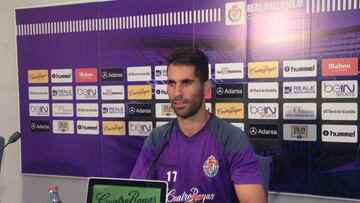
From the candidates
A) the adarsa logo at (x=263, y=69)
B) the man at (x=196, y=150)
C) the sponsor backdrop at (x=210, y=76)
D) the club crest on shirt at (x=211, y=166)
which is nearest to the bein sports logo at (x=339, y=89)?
the sponsor backdrop at (x=210, y=76)

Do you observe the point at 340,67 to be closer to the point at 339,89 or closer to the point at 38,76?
the point at 339,89

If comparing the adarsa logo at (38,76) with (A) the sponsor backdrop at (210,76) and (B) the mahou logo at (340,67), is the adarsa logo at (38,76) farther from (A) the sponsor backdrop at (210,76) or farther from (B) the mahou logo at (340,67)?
(B) the mahou logo at (340,67)

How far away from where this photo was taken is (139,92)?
8.15 ft

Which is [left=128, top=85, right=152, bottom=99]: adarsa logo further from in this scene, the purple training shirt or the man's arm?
the man's arm

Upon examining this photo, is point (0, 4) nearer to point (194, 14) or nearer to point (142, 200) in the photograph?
point (194, 14)

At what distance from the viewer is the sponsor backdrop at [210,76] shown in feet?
6.68

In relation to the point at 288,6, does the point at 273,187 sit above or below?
below

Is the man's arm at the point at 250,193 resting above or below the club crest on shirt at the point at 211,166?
below

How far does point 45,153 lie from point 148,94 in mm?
898

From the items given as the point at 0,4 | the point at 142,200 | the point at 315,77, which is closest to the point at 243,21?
the point at 315,77

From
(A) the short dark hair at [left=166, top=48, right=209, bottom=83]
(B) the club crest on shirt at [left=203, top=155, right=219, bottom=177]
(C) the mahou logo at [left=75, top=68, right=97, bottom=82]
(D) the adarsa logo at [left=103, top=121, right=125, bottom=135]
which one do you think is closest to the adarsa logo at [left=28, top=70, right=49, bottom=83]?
(C) the mahou logo at [left=75, top=68, right=97, bottom=82]

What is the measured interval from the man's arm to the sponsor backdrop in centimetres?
89

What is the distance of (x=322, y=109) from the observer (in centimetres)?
205

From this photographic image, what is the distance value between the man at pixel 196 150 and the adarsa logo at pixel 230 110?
77 centimetres
